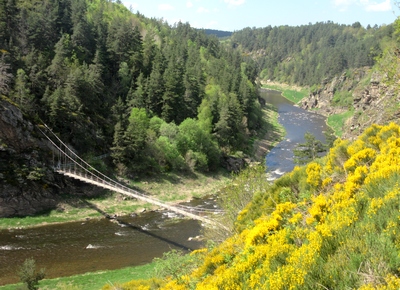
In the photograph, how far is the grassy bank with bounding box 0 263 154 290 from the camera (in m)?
18.9

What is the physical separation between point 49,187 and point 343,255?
3181 centimetres

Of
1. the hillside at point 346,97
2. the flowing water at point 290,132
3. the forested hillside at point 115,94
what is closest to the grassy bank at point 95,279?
the forested hillside at point 115,94

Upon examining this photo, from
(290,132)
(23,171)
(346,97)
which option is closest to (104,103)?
(23,171)

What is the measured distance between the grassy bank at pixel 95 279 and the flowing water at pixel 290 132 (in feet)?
76.8

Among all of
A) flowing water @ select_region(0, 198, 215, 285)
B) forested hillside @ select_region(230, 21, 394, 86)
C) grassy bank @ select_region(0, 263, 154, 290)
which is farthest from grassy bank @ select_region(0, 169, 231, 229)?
forested hillside @ select_region(230, 21, 394, 86)

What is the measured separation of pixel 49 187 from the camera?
31797 millimetres

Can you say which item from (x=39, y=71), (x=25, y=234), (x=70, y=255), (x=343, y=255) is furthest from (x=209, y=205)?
(x=343, y=255)

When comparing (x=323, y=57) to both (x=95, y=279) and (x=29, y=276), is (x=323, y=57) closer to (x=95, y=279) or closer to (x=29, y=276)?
(x=95, y=279)

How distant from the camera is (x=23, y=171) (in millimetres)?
30328

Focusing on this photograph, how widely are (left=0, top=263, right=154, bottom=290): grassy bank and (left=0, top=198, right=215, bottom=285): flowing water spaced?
1.15 metres

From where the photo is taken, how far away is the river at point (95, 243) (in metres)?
22.7

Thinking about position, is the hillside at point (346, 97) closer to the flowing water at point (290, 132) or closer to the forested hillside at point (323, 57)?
the flowing water at point (290, 132)

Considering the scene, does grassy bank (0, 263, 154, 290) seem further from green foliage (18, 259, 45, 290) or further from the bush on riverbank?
the bush on riverbank

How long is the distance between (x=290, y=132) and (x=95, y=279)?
5680 cm
